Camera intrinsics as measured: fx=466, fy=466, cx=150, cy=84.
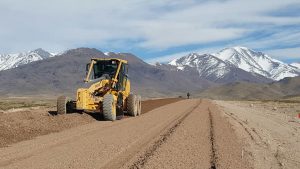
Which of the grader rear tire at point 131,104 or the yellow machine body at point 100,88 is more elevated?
the yellow machine body at point 100,88

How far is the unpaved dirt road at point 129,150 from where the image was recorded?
450 inches

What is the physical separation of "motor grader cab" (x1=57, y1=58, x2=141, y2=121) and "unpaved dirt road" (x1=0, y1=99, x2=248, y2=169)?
13.6 feet

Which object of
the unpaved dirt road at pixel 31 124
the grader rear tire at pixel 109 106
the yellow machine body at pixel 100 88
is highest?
the yellow machine body at pixel 100 88

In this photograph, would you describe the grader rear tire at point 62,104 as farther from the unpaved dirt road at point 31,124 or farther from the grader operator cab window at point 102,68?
the grader operator cab window at point 102,68

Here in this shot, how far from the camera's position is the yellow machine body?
23123 mm

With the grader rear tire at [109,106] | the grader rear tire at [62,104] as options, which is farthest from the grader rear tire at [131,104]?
the grader rear tire at [62,104]

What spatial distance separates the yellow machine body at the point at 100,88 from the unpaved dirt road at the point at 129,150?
422 centimetres

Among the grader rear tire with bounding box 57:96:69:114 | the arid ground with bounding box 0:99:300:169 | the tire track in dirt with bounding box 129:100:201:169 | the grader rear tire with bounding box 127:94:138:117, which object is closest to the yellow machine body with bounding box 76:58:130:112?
the grader rear tire with bounding box 127:94:138:117

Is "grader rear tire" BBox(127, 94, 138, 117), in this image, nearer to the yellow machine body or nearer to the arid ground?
the yellow machine body

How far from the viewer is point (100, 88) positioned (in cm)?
2470

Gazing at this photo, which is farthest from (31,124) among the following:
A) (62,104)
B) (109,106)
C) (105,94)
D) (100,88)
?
(100,88)

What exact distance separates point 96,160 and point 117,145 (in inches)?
103

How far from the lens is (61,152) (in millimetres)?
12969

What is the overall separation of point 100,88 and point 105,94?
1.00m
